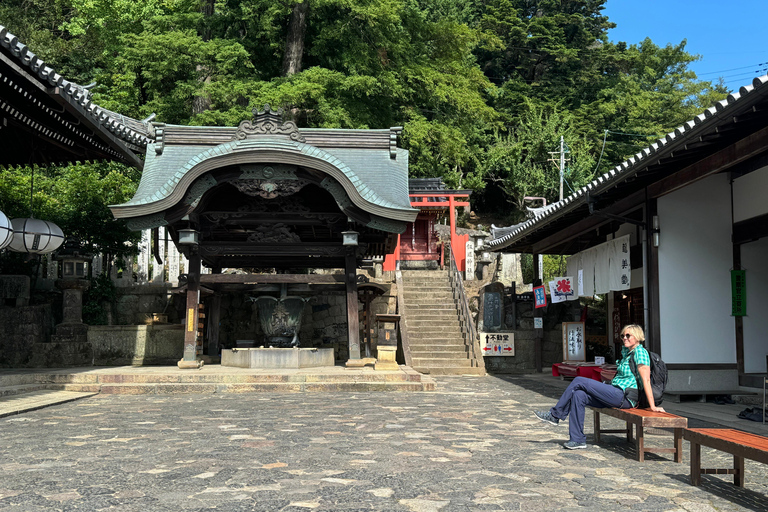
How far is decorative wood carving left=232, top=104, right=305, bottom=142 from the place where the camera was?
1349 centimetres

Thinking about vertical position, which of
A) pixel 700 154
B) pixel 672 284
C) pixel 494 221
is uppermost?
pixel 494 221

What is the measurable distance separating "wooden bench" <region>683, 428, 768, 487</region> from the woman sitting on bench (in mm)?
1079

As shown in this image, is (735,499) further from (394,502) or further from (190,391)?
(190,391)

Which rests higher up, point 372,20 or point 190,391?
point 372,20

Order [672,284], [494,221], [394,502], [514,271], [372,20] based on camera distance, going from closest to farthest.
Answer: [394,502] < [672,284] < [372,20] < [514,271] < [494,221]

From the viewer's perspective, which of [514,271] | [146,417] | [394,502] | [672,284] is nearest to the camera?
[394,502]

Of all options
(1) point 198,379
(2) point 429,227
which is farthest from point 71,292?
(2) point 429,227

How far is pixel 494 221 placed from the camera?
42062mm

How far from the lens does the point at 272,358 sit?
47.8ft

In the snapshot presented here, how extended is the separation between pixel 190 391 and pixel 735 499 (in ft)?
31.2

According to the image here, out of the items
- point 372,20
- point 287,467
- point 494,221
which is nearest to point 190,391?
point 287,467

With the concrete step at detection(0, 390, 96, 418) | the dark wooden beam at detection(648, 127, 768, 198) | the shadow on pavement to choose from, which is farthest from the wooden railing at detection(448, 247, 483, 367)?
the shadow on pavement

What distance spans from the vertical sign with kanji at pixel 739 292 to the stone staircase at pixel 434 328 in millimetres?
7238

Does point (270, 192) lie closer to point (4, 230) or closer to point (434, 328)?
point (4, 230)
